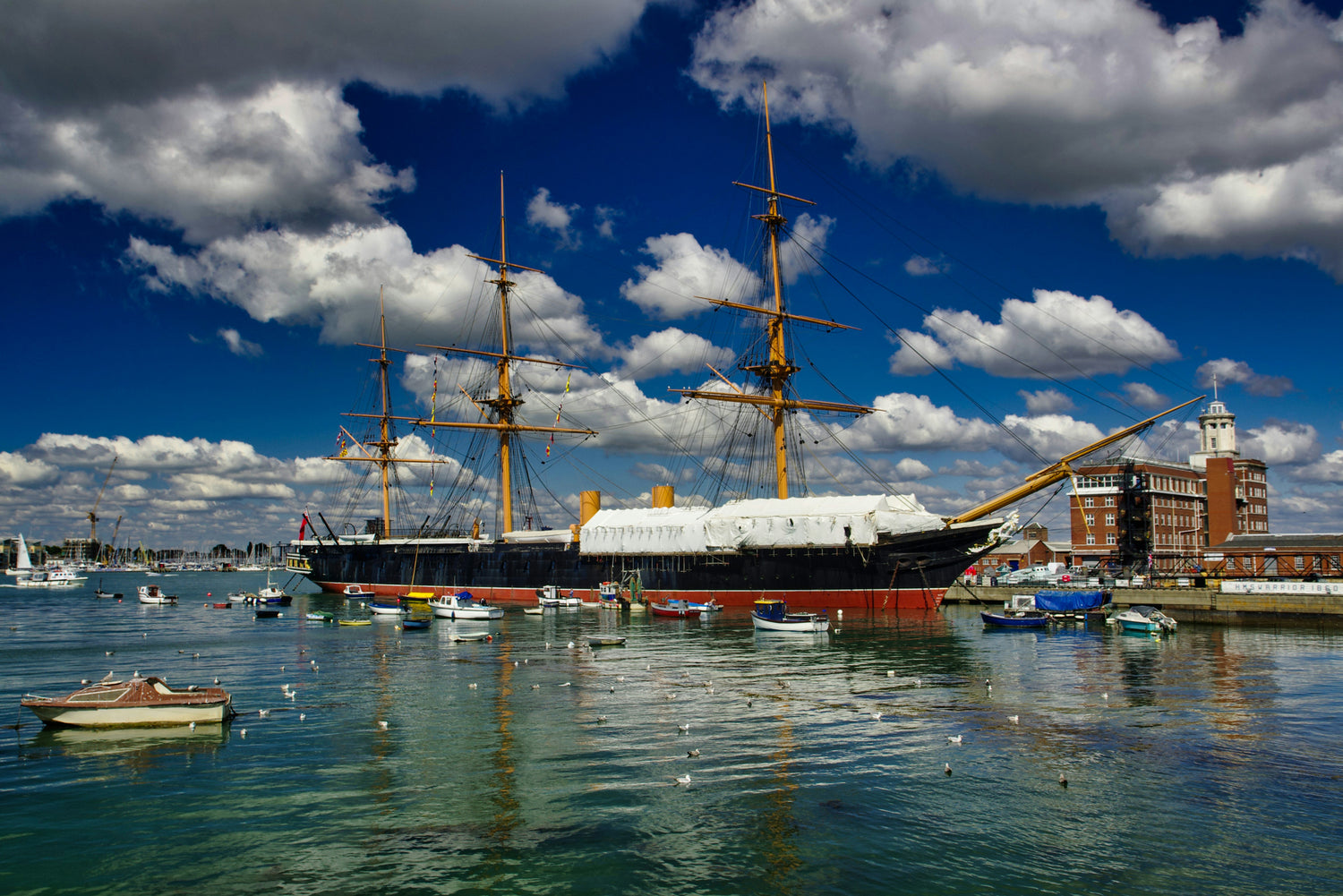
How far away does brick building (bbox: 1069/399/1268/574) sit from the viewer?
391 ft

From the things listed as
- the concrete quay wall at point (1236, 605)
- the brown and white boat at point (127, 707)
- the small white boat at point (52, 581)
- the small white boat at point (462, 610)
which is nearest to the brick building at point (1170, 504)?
the concrete quay wall at point (1236, 605)

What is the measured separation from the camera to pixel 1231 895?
1413cm

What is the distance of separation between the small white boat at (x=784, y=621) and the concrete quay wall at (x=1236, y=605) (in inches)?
1277

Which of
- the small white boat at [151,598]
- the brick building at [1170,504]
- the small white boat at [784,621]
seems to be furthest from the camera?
the brick building at [1170,504]

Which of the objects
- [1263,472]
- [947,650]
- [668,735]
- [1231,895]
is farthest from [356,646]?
[1263,472]

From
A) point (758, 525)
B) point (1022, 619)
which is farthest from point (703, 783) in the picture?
point (758, 525)

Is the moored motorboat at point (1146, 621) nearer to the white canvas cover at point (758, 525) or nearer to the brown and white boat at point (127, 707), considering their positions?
the white canvas cover at point (758, 525)

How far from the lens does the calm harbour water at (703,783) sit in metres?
15.2

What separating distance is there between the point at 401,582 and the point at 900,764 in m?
89.2

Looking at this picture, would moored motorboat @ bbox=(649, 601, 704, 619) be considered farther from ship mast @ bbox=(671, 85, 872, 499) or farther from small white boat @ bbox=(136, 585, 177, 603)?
small white boat @ bbox=(136, 585, 177, 603)

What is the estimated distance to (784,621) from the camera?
52969 mm

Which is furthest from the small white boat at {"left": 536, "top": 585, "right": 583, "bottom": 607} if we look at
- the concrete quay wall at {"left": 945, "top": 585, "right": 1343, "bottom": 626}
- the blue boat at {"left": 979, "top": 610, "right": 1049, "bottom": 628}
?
the concrete quay wall at {"left": 945, "top": 585, "right": 1343, "bottom": 626}

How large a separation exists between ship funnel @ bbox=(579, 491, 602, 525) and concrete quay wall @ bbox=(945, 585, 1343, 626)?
53.2 metres

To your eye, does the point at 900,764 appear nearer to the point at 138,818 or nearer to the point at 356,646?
the point at 138,818
